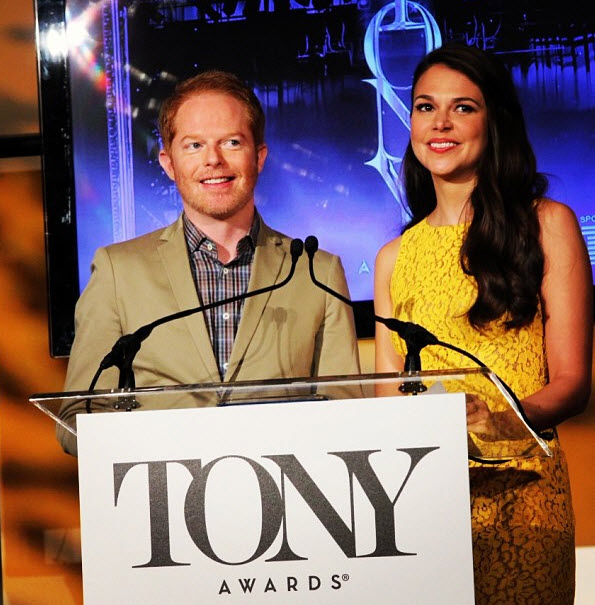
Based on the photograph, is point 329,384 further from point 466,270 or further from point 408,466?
point 466,270

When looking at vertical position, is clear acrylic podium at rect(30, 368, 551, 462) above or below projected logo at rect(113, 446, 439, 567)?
above

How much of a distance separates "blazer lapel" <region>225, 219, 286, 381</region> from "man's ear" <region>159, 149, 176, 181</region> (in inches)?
11.7

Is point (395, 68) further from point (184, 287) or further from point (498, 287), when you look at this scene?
point (498, 287)

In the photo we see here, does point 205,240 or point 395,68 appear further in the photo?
point 395,68

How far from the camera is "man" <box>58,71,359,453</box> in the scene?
2.50 meters

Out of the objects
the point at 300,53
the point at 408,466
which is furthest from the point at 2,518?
the point at 408,466

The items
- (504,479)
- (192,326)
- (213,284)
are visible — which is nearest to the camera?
(504,479)

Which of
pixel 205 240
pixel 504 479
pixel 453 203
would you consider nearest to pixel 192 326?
pixel 205 240

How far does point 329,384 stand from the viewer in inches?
55.1

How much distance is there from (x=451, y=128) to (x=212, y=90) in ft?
2.54

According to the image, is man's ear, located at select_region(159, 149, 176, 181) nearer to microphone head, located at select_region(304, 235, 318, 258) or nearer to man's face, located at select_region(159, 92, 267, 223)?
man's face, located at select_region(159, 92, 267, 223)

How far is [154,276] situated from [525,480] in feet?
3.69

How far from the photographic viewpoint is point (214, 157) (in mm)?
2684

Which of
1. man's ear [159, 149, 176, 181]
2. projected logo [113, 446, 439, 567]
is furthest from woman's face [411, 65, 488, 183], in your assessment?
projected logo [113, 446, 439, 567]
